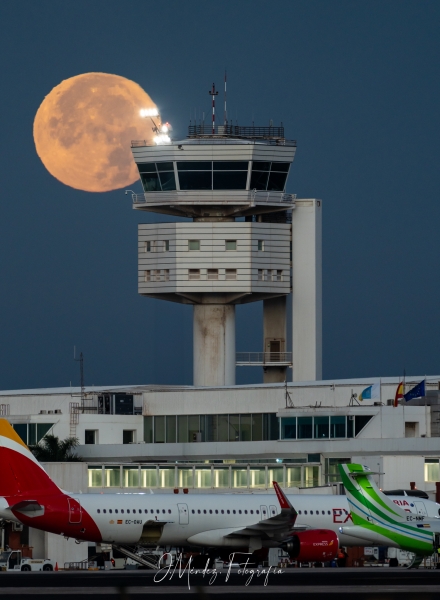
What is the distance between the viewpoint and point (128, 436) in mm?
124062

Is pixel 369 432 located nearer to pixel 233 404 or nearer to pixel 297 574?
pixel 233 404

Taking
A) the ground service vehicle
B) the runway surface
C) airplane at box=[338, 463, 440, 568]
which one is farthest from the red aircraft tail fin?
airplane at box=[338, 463, 440, 568]

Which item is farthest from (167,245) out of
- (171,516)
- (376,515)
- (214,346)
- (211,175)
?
(376,515)

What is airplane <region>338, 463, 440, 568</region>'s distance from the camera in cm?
6831

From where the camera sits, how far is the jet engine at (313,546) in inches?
2736

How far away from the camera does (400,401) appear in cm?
11350

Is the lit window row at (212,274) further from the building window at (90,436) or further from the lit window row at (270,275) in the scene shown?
the building window at (90,436)

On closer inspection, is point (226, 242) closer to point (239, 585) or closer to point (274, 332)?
point (274, 332)

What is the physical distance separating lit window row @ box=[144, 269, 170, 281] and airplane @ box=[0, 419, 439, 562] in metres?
60.7

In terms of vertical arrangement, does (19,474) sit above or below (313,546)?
above

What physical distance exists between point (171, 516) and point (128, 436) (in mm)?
50284

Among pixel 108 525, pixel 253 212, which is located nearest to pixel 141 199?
pixel 253 212

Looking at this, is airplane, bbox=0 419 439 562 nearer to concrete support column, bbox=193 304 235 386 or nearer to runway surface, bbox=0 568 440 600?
runway surface, bbox=0 568 440 600

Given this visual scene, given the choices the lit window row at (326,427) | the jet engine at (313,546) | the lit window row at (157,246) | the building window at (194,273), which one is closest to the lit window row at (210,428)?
the lit window row at (326,427)
